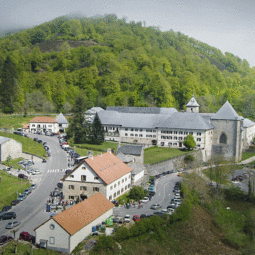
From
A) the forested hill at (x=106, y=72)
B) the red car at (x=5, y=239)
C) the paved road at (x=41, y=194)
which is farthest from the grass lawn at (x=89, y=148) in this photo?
the red car at (x=5, y=239)

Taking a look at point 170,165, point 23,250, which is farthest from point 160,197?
point 23,250

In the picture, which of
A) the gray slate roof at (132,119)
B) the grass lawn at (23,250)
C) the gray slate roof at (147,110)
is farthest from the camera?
the gray slate roof at (147,110)

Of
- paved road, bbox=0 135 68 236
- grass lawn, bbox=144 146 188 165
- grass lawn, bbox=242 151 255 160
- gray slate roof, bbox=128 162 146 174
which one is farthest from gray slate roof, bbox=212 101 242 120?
paved road, bbox=0 135 68 236

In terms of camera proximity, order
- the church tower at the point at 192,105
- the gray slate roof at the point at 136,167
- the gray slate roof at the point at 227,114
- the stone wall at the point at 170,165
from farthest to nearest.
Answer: the church tower at the point at 192,105
the gray slate roof at the point at 227,114
the stone wall at the point at 170,165
the gray slate roof at the point at 136,167

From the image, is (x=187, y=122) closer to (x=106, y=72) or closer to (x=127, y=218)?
(x=127, y=218)

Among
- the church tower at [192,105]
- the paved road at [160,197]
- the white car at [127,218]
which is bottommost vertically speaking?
the paved road at [160,197]

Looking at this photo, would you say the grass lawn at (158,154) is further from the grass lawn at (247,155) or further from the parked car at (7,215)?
the parked car at (7,215)
